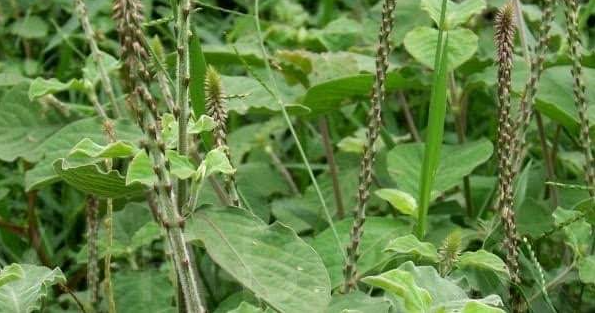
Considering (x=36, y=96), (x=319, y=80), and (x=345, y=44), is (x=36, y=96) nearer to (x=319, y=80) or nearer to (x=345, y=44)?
(x=319, y=80)

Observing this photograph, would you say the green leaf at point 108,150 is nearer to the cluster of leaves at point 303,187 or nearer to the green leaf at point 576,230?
the cluster of leaves at point 303,187

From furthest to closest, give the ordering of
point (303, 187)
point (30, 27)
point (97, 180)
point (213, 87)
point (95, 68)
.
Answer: point (30, 27) → point (303, 187) → point (95, 68) → point (213, 87) → point (97, 180)

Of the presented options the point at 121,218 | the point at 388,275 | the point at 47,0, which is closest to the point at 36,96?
the point at 121,218

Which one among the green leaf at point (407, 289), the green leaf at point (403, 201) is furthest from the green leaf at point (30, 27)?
the green leaf at point (407, 289)

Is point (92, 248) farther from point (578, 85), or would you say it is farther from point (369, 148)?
point (578, 85)

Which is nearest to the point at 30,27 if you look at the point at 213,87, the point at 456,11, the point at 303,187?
the point at 303,187

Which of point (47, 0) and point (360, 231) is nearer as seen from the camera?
point (360, 231)

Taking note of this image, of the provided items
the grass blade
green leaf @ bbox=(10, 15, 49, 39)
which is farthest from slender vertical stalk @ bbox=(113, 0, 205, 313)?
green leaf @ bbox=(10, 15, 49, 39)
